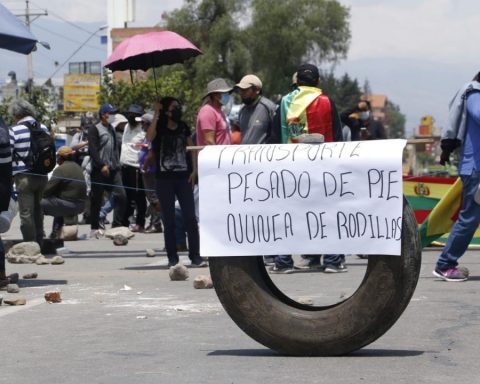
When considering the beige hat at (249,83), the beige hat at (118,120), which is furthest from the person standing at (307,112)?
the beige hat at (118,120)

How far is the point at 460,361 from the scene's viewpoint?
23.9 feet

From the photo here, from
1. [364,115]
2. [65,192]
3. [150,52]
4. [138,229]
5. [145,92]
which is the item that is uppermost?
[150,52]

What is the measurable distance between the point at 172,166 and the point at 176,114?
527mm

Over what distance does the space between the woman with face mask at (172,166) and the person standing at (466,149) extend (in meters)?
3.00

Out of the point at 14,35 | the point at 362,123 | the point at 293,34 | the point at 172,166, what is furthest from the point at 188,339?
the point at 293,34

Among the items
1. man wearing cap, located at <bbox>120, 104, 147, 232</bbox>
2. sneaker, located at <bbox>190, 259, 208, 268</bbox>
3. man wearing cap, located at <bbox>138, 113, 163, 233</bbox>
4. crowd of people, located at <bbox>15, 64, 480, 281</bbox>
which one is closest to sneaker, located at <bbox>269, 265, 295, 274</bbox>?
crowd of people, located at <bbox>15, 64, 480, 281</bbox>

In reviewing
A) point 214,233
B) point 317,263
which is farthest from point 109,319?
point 317,263

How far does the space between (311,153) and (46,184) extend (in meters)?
8.53

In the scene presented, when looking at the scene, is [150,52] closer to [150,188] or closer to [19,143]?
[19,143]

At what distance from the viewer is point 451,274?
38.1 ft

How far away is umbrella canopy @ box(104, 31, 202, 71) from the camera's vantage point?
1452 cm

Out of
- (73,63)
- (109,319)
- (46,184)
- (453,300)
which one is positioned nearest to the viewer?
(109,319)

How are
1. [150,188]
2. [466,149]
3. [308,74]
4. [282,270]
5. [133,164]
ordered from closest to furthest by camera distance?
[466,149], [308,74], [282,270], [150,188], [133,164]

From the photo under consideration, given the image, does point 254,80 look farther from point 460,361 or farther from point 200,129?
point 460,361
